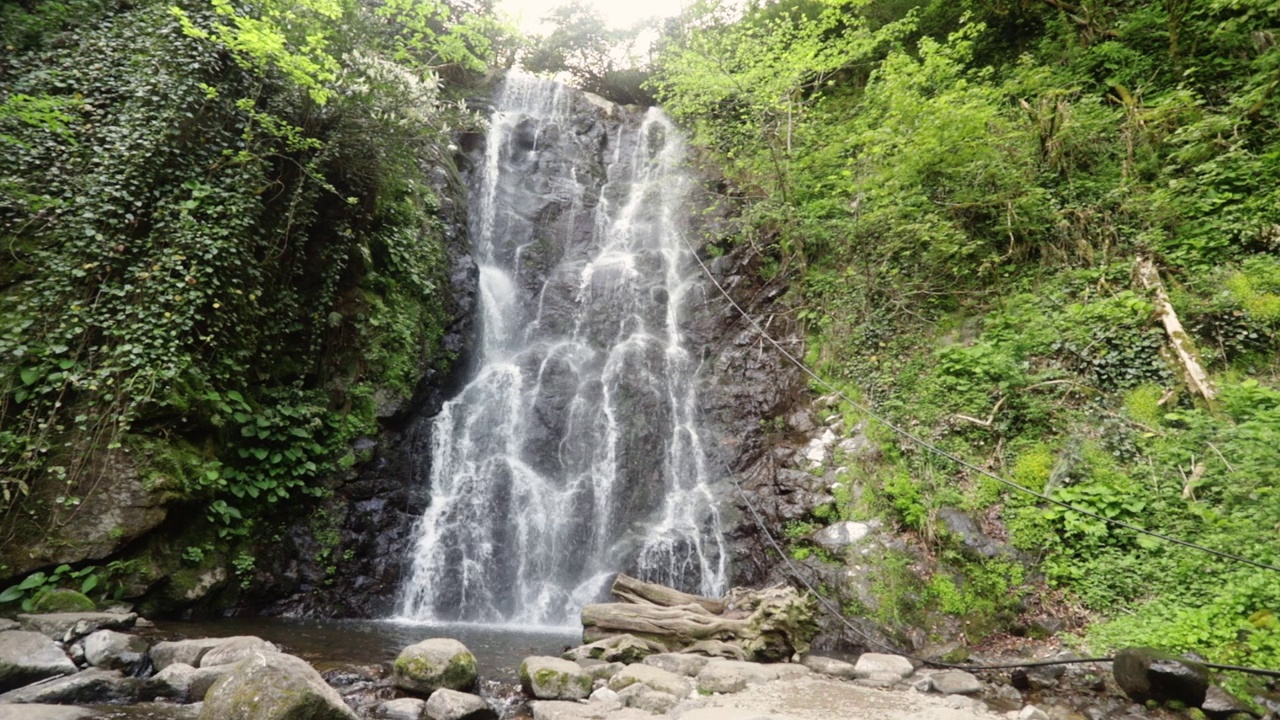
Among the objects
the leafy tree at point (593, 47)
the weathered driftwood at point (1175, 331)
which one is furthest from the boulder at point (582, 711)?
the leafy tree at point (593, 47)

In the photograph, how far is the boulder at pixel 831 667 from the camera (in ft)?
18.5

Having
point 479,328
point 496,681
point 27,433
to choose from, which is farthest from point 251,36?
point 496,681

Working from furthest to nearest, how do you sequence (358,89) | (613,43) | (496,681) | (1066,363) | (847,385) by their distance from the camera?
1. (613,43)
2. (847,385)
3. (358,89)
4. (1066,363)
5. (496,681)

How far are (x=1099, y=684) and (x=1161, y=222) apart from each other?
6.33 meters

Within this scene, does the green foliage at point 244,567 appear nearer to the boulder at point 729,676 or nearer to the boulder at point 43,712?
the boulder at point 43,712

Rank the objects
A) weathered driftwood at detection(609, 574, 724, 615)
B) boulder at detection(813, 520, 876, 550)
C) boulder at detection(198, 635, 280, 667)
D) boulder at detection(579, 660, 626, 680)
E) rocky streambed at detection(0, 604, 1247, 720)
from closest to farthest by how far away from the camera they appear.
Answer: rocky streambed at detection(0, 604, 1247, 720), boulder at detection(198, 635, 280, 667), boulder at detection(579, 660, 626, 680), weathered driftwood at detection(609, 574, 724, 615), boulder at detection(813, 520, 876, 550)

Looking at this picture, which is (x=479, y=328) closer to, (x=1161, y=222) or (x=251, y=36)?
(x=251, y=36)

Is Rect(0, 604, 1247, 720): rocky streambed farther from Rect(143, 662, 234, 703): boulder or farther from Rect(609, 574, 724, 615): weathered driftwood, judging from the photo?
Rect(609, 574, 724, 615): weathered driftwood

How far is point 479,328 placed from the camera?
1252cm

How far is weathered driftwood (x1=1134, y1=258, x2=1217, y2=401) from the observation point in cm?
628

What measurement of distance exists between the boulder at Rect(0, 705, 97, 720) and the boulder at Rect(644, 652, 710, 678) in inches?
163

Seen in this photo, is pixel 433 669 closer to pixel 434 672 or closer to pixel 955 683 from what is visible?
pixel 434 672

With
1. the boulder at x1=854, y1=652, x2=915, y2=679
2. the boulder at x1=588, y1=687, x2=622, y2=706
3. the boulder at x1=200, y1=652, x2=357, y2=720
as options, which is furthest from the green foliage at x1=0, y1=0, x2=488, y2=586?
the boulder at x1=854, y1=652, x2=915, y2=679

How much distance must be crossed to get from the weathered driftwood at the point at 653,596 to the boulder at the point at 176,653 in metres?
3.93
